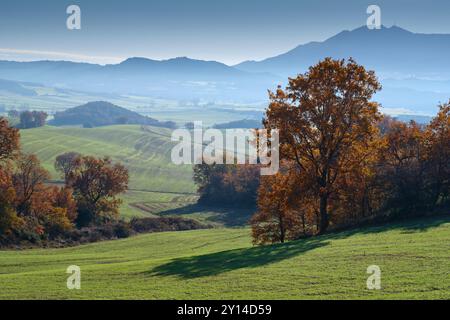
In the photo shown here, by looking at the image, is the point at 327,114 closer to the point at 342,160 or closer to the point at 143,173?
the point at 342,160

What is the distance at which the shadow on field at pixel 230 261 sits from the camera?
26.0 metres

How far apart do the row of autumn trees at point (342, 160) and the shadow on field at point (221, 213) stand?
46156mm

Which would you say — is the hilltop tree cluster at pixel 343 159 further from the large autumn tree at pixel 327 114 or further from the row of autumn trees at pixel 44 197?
the row of autumn trees at pixel 44 197

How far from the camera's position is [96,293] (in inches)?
856

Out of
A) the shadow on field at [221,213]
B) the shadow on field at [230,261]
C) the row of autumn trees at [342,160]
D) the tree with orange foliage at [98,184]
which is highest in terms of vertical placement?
the row of autumn trees at [342,160]

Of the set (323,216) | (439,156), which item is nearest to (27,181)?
(323,216)

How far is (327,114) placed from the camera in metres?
35.6

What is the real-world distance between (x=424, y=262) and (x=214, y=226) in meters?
65.1

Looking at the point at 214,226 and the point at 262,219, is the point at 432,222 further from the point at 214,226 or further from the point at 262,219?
the point at 214,226

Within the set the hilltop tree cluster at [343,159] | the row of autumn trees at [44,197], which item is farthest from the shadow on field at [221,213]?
the hilltop tree cluster at [343,159]

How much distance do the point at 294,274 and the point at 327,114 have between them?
17.1 meters
